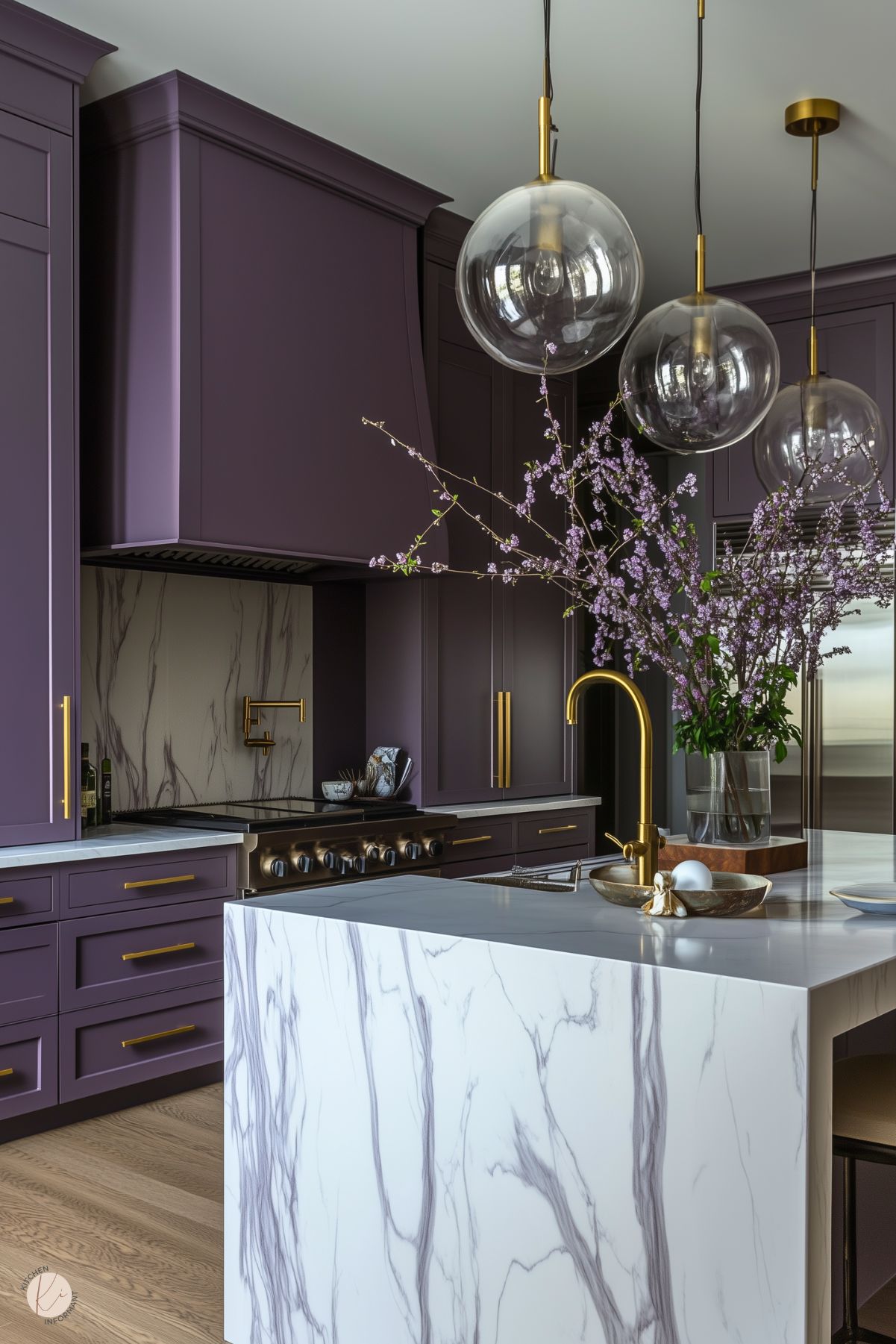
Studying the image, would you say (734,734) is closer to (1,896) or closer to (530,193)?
(530,193)

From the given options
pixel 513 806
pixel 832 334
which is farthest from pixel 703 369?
pixel 832 334

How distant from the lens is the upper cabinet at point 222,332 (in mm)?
3793

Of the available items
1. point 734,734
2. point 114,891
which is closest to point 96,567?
point 114,891

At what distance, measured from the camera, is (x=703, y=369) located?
7.66 feet

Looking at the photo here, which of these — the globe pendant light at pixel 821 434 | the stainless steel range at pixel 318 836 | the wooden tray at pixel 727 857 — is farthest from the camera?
the stainless steel range at pixel 318 836

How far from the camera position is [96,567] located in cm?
425

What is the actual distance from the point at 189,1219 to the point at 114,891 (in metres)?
1.03

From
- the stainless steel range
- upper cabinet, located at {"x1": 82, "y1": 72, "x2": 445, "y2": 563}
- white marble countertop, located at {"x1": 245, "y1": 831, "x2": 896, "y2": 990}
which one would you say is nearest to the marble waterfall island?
white marble countertop, located at {"x1": 245, "y1": 831, "x2": 896, "y2": 990}

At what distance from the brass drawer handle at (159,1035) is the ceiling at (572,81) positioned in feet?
9.54

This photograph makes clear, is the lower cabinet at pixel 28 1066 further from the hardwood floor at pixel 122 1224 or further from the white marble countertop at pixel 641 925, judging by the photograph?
the white marble countertop at pixel 641 925

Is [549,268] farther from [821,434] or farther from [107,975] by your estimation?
[107,975]

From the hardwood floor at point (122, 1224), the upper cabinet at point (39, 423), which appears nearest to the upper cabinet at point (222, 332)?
the upper cabinet at point (39, 423)

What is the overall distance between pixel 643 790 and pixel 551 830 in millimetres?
3161

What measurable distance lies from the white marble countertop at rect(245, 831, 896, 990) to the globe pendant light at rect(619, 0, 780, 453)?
2.99 ft
